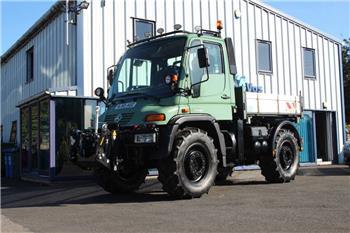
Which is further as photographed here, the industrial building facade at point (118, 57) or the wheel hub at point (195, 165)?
the industrial building facade at point (118, 57)

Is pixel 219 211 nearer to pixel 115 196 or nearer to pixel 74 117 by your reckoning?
pixel 115 196

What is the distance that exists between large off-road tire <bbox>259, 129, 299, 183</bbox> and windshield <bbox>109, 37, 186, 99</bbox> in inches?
149

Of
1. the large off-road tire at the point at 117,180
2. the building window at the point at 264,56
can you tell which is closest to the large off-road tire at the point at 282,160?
the large off-road tire at the point at 117,180

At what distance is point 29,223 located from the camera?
7.57 meters

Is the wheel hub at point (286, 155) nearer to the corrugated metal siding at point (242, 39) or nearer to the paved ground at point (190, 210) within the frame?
the paved ground at point (190, 210)

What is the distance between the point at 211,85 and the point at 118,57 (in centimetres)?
627

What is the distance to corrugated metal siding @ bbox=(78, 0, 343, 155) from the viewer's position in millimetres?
15570

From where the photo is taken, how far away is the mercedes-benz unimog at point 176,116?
9375 millimetres

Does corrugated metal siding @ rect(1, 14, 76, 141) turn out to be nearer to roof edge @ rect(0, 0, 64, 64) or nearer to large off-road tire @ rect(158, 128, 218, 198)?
roof edge @ rect(0, 0, 64, 64)

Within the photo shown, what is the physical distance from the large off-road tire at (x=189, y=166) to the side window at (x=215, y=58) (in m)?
1.44

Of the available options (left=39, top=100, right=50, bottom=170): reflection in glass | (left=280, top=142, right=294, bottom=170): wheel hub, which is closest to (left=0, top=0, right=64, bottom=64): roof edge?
(left=39, top=100, right=50, bottom=170): reflection in glass

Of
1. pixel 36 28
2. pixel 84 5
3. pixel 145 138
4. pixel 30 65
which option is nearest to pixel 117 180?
pixel 145 138

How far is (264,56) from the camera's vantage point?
20.2 metres

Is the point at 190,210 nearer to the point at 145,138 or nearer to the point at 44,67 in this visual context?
the point at 145,138
